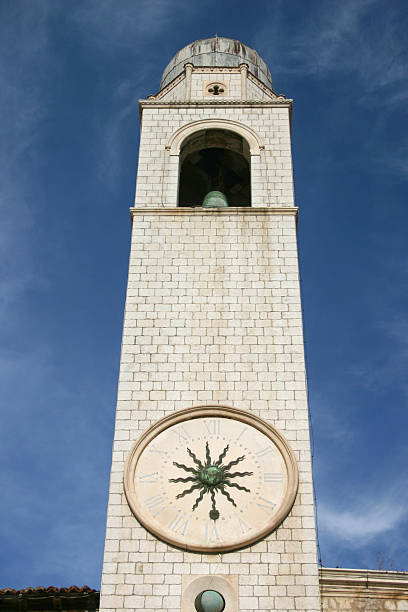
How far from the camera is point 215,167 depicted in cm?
1969

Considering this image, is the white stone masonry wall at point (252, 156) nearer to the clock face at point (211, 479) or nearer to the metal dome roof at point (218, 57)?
the metal dome roof at point (218, 57)

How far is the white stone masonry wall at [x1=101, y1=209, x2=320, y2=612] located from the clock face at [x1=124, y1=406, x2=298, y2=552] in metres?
0.18

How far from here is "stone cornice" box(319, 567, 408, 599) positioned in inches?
469

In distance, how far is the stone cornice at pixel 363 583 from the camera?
39.1 feet

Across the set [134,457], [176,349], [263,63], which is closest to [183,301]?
[176,349]

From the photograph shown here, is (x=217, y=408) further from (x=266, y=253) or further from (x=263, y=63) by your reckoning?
(x=263, y=63)

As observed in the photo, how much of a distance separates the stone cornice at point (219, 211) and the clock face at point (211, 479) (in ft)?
15.6

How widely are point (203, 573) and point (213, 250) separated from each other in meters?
6.50

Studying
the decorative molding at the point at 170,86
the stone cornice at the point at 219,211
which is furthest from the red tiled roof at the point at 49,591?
the decorative molding at the point at 170,86

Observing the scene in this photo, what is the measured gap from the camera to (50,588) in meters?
12.0

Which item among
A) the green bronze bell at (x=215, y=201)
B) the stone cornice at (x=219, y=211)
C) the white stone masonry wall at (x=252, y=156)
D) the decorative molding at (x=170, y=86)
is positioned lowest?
the stone cornice at (x=219, y=211)

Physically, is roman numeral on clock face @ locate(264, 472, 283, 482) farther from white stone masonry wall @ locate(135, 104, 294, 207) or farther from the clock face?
white stone masonry wall @ locate(135, 104, 294, 207)

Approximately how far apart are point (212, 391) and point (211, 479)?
5.46ft

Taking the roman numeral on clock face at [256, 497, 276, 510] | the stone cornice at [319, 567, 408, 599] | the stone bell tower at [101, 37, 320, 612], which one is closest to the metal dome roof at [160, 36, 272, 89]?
the stone bell tower at [101, 37, 320, 612]
